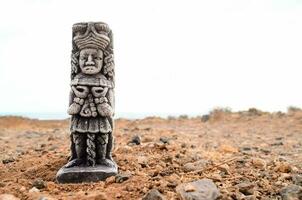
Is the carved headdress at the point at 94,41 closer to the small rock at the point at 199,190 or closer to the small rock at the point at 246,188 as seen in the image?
the small rock at the point at 199,190

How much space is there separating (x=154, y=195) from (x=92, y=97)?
7.14 feet

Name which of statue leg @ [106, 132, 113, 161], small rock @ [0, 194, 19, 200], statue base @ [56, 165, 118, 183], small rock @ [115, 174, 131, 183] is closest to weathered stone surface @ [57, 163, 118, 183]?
statue base @ [56, 165, 118, 183]

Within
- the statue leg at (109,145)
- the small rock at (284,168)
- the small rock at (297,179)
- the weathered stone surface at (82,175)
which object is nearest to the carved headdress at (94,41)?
the statue leg at (109,145)

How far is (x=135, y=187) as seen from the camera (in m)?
6.98

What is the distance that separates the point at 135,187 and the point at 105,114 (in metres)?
1.39

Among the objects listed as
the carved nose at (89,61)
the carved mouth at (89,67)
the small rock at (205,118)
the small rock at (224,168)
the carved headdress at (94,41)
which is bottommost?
the small rock at (224,168)

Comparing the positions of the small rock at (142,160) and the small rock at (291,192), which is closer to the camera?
the small rock at (291,192)

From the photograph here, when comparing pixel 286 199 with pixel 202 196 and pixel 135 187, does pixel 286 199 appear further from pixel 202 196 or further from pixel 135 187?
pixel 135 187

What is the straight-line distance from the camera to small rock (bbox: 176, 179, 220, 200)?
6.47m

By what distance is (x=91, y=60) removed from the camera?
25.8 ft

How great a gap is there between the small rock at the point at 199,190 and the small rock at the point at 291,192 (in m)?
0.86

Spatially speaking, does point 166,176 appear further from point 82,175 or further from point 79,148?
point 79,148

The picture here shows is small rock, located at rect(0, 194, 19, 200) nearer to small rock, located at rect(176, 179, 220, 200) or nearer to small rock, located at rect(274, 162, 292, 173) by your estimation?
small rock, located at rect(176, 179, 220, 200)

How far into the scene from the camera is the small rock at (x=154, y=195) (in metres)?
6.29
